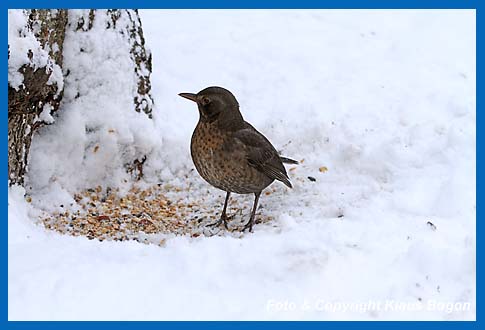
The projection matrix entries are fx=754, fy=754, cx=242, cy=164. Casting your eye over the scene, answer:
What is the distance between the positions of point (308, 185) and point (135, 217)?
Answer: 134cm

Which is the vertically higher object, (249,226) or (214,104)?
(214,104)

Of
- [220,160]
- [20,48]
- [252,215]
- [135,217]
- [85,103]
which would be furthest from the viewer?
[85,103]

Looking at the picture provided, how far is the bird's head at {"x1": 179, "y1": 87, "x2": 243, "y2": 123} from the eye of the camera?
16.9 feet


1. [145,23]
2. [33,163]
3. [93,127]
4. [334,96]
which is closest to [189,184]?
[93,127]

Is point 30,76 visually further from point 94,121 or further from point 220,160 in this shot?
point 220,160

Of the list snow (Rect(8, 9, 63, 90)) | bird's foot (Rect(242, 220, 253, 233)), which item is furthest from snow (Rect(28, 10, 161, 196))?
bird's foot (Rect(242, 220, 253, 233))

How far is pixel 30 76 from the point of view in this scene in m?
4.80

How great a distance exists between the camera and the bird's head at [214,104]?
5145 millimetres

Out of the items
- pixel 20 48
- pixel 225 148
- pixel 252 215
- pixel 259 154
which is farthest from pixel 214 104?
pixel 20 48

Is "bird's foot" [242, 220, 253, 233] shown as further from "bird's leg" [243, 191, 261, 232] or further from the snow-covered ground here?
the snow-covered ground

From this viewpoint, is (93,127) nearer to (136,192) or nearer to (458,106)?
(136,192)

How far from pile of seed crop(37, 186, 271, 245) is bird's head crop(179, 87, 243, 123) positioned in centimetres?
77

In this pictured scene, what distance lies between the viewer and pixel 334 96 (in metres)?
7.03

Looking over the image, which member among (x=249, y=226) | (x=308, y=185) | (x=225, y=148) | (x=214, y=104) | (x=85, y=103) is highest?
(x=214, y=104)
